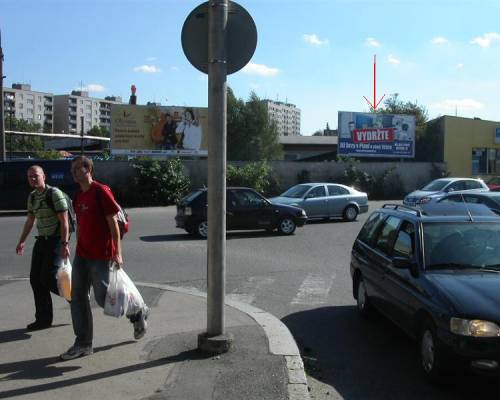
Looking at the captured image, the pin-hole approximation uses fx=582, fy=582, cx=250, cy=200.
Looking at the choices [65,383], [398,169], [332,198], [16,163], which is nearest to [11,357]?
[65,383]

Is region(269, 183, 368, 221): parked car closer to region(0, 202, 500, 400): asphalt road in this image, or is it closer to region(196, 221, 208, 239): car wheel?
region(0, 202, 500, 400): asphalt road

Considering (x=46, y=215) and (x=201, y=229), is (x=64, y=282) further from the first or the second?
(x=201, y=229)

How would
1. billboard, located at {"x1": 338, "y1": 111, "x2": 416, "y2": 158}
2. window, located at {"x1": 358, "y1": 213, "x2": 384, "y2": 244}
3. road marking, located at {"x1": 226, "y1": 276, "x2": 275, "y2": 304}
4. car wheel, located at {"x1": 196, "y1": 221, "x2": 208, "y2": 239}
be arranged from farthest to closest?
billboard, located at {"x1": 338, "y1": 111, "x2": 416, "y2": 158}, car wheel, located at {"x1": 196, "y1": 221, "x2": 208, "y2": 239}, road marking, located at {"x1": 226, "y1": 276, "x2": 275, "y2": 304}, window, located at {"x1": 358, "y1": 213, "x2": 384, "y2": 244}

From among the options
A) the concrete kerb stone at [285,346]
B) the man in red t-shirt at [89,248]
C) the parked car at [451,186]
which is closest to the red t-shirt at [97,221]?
the man in red t-shirt at [89,248]

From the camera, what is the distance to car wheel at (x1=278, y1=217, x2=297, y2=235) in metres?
16.5

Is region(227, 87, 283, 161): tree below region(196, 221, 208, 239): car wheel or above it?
above

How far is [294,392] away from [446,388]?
1317 millimetres

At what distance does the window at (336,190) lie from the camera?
65.8 feet

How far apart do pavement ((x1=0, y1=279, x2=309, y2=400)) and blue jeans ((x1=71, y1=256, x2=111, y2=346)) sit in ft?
0.80


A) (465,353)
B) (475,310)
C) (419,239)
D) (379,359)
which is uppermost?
(419,239)

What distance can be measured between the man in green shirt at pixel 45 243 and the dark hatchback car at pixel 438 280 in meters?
3.40

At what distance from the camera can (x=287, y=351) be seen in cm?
536

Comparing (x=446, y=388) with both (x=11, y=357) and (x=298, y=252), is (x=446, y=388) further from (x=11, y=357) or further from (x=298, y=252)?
(x=298, y=252)

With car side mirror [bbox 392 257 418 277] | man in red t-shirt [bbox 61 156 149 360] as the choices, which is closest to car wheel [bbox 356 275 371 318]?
car side mirror [bbox 392 257 418 277]
